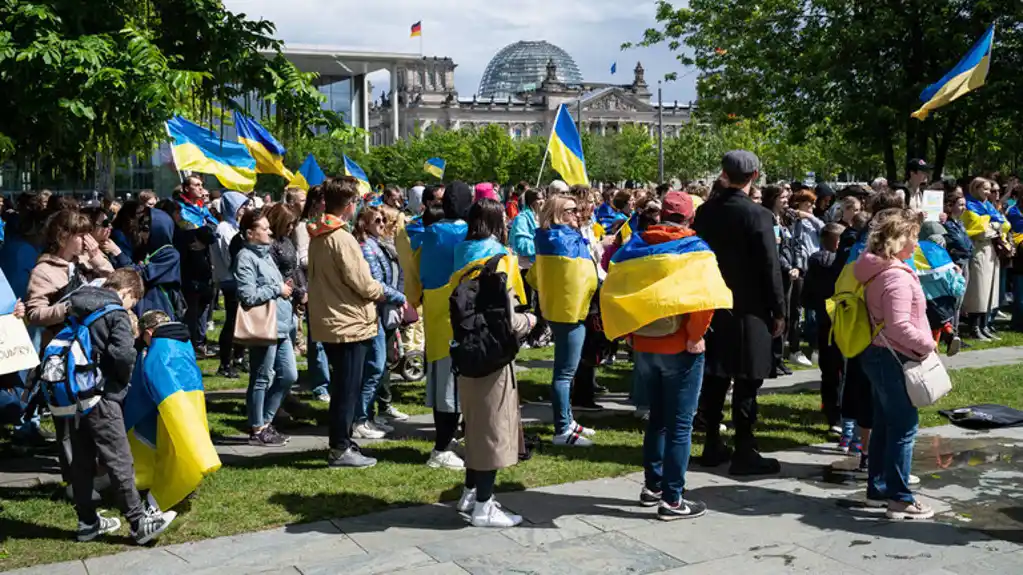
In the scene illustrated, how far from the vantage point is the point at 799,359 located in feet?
39.5

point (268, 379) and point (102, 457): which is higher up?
A: point (268, 379)

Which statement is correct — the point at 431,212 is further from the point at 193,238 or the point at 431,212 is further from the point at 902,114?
the point at 902,114

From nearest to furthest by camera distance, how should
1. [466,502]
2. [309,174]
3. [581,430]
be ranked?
[466,502], [581,430], [309,174]

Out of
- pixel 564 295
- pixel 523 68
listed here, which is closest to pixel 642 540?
pixel 564 295

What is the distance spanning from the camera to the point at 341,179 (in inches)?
287

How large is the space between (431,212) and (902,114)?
14.7 m

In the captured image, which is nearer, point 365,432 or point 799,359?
point 365,432

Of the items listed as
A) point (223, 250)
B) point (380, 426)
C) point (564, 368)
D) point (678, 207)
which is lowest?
point (380, 426)

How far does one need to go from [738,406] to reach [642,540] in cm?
179

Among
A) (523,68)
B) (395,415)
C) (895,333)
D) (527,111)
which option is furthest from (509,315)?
(523,68)

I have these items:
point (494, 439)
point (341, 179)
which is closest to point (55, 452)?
point (341, 179)

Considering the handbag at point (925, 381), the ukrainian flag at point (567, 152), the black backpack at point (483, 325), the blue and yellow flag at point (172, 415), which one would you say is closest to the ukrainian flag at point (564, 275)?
the black backpack at point (483, 325)

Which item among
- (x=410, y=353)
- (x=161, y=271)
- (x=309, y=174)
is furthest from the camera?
(x=309, y=174)

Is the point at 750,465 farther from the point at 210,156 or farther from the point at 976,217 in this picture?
the point at 210,156
